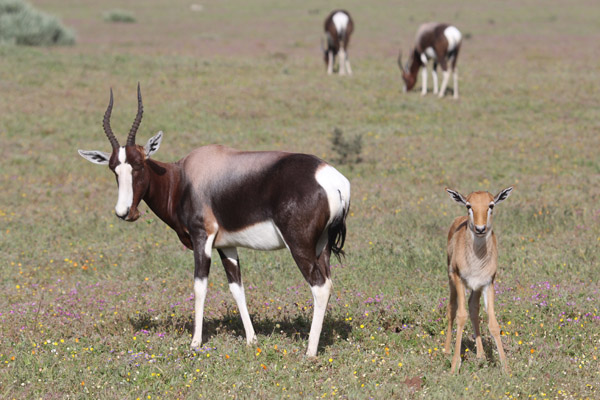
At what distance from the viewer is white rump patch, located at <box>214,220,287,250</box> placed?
7.48 metres

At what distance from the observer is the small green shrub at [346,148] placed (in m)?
17.8

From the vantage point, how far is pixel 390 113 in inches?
890

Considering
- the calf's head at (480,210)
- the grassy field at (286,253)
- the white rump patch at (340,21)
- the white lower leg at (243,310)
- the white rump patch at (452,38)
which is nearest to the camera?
the calf's head at (480,210)

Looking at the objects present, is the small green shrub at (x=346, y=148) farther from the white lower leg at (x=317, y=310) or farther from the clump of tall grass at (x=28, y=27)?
the clump of tall grass at (x=28, y=27)

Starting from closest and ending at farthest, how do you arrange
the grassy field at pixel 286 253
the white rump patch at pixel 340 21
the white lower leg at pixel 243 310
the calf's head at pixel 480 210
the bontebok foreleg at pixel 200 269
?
the calf's head at pixel 480 210, the grassy field at pixel 286 253, the bontebok foreleg at pixel 200 269, the white lower leg at pixel 243 310, the white rump patch at pixel 340 21

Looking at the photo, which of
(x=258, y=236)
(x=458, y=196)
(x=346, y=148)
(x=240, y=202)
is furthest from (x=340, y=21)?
(x=458, y=196)

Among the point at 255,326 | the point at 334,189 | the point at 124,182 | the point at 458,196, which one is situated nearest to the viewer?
the point at 458,196

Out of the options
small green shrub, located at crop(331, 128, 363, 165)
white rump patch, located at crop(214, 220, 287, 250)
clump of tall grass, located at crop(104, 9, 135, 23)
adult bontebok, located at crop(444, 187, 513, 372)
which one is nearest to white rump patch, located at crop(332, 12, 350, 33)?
small green shrub, located at crop(331, 128, 363, 165)

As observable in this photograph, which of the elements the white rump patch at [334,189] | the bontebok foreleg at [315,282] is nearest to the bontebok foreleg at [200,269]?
the bontebok foreleg at [315,282]

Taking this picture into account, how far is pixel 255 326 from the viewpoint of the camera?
28.2 feet

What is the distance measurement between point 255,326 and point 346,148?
383 inches

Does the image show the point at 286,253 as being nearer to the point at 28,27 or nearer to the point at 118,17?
the point at 28,27

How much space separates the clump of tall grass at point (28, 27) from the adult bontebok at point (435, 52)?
18.5 m

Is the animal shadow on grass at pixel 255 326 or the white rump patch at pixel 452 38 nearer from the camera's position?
the animal shadow on grass at pixel 255 326
